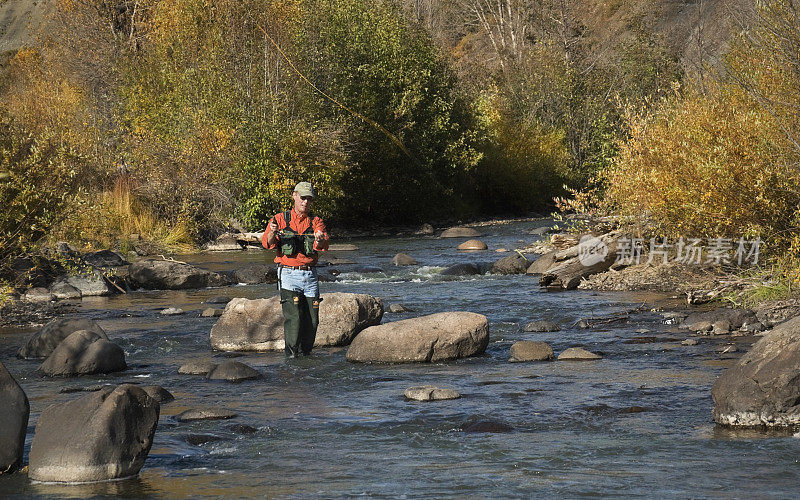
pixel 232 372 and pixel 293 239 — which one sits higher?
pixel 293 239

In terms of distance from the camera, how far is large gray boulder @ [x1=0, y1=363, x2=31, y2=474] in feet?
25.0

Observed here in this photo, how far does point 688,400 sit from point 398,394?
2.97m

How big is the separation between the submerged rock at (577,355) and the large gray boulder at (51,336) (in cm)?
609

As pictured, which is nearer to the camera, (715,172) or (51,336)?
(51,336)

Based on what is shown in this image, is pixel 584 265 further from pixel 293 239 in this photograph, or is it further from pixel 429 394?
pixel 429 394

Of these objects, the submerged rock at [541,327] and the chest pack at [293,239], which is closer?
the chest pack at [293,239]

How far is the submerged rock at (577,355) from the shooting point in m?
12.5

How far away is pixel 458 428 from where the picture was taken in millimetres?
9023

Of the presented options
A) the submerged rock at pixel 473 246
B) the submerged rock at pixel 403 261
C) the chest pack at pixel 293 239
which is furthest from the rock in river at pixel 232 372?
the submerged rock at pixel 473 246

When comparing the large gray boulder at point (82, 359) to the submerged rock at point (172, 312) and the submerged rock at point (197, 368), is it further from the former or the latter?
the submerged rock at point (172, 312)

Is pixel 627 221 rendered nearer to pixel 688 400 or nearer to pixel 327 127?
pixel 688 400

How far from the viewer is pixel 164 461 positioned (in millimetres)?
8031

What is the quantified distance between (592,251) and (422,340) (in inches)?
368

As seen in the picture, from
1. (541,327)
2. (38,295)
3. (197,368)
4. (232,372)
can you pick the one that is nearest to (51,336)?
(197,368)
